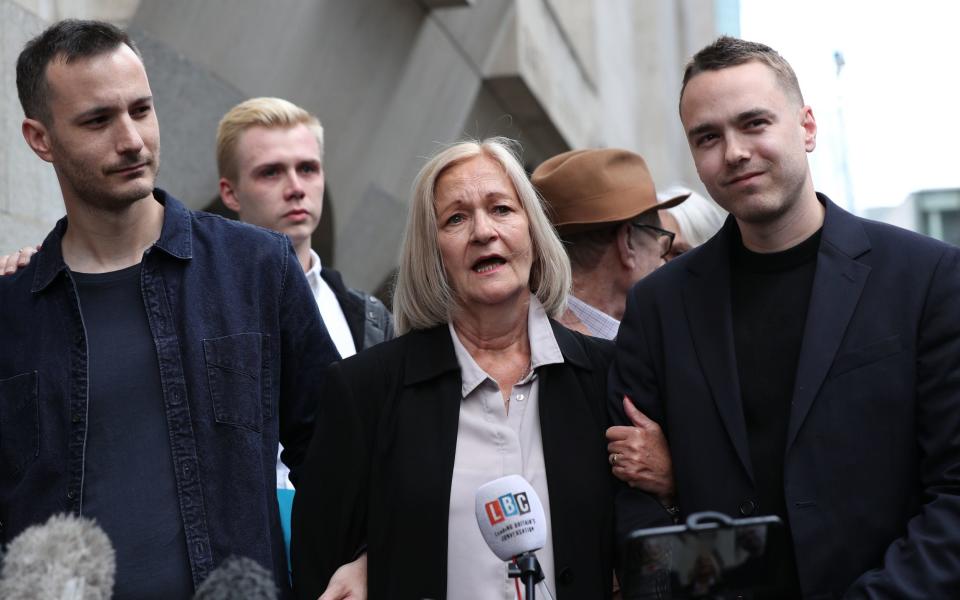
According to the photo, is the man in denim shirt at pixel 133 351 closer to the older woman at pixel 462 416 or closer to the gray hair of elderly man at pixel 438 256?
the older woman at pixel 462 416

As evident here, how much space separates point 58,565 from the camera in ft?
8.89

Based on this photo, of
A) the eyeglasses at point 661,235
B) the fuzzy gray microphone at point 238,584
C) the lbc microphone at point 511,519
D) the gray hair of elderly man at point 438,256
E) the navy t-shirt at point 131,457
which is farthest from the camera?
the eyeglasses at point 661,235

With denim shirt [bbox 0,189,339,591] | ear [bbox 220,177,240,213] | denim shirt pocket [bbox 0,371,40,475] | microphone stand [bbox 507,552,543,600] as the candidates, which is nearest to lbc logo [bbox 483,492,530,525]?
microphone stand [bbox 507,552,543,600]

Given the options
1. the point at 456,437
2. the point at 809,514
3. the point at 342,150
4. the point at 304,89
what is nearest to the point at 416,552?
the point at 456,437

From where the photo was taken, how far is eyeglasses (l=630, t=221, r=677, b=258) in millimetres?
5367

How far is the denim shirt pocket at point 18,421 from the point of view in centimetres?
383

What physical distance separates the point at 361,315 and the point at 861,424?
2.48m

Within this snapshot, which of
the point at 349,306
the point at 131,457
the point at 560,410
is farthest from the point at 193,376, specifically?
the point at 349,306

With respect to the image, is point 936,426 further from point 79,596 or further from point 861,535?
point 79,596

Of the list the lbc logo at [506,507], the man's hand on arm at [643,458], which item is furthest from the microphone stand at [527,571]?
the man's hand on arm at [643,458]

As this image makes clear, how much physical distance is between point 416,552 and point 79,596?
137cm

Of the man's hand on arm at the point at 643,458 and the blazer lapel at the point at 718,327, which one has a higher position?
the blazer lapel at the point at 718,327

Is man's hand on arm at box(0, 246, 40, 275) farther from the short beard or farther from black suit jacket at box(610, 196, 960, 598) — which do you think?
black suit jacket at box(610, 196, 960, 598)

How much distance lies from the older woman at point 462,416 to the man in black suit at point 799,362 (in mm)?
198
